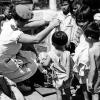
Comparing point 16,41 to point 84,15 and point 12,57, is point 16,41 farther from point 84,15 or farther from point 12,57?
point 84,15

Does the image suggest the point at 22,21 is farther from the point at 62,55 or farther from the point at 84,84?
the point at 84,84

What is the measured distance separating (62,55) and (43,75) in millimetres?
1526

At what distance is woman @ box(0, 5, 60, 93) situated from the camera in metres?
3.39

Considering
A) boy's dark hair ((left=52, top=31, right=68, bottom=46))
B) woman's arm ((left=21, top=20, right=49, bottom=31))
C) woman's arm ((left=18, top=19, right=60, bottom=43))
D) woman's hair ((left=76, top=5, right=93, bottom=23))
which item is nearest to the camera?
woman's arm ((left=18, top=19, right=60, bottom=43))

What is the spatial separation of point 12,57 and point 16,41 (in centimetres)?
56

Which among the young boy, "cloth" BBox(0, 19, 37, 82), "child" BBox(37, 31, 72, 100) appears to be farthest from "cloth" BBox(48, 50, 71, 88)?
"cloth" BBox(0, 19, 37, 82)

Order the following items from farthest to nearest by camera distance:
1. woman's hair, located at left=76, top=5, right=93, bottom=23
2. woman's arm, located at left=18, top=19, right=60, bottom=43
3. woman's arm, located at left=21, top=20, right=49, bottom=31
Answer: woman's hair, located at left=76, top=5, right=93, bottom=23
woman's arm, located at left=21, top=20, right=49, bottom=31
woman's arm, located at left=18, top=19, right=60, bottom=43

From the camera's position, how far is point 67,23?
5.19 m

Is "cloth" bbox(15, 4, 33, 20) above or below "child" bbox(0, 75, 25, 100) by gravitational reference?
above

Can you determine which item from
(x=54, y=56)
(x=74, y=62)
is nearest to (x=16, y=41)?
(x=54, y=56)

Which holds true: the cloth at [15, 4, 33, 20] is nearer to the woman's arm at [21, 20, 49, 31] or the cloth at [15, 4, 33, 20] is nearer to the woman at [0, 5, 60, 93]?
the woman at [0, 5, 60, 93]

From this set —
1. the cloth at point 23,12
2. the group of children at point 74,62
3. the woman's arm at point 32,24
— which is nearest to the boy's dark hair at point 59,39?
the group of children at point 74,62

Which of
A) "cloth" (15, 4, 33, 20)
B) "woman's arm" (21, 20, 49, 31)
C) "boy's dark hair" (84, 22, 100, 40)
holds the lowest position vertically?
"boy's dark hair" (84, 22, 100, 40)

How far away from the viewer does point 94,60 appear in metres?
3.40
